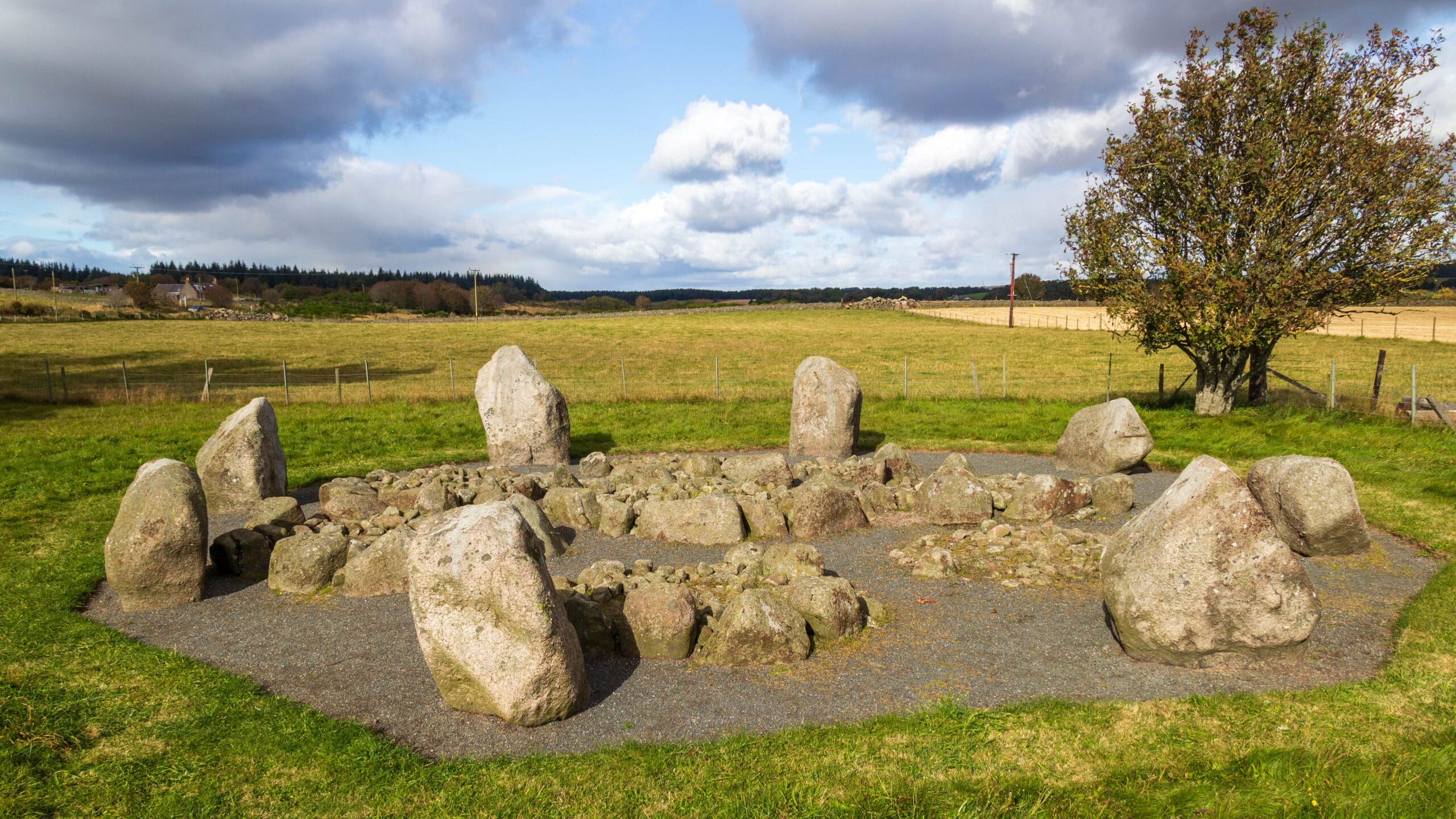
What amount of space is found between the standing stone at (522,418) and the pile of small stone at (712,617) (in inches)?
367

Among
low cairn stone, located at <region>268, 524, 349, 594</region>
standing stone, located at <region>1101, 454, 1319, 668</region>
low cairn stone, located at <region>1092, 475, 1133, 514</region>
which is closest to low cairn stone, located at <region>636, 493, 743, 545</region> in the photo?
low cairn stone, located at <region>268, 524, 349, 594</region>

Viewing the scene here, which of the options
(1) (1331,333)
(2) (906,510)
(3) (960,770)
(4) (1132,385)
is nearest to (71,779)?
(3) (960,770)

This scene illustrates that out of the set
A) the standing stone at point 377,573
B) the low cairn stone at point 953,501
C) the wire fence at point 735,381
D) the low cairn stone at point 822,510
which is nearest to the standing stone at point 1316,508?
the low cairn stone at point 953,501

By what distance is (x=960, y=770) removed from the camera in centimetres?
643

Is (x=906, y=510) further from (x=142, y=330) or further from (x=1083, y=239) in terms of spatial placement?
(x=142, y=330)

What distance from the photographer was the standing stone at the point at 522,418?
18.8 meters

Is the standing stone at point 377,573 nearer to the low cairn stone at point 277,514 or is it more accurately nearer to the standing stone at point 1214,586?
the low cairn stone at point 277,514

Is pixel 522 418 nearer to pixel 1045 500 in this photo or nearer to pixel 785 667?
pixel 1045 500

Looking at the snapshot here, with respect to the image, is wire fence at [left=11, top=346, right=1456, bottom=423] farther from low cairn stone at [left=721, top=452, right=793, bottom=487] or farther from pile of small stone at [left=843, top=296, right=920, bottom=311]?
pile of small stone at [left=843, top=296, right=920, bottom=311]

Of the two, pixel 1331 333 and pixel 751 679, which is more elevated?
pixel 1331 333

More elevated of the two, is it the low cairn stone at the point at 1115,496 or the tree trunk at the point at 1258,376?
the tree trunk at the point at 1258,376

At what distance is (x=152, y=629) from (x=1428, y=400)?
27.6 metres

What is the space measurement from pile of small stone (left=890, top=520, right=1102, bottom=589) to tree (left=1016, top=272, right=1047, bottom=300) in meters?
131

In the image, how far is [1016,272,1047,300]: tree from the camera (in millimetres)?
135750
